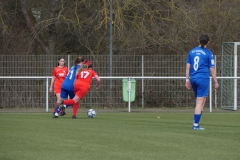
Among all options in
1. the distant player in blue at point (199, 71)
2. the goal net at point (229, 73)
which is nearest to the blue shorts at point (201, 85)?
the distant player in blue at point (199, 71)

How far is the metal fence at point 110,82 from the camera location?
24438mm

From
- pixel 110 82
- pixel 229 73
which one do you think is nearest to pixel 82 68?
pixel 110 82

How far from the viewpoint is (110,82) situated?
24.7 m

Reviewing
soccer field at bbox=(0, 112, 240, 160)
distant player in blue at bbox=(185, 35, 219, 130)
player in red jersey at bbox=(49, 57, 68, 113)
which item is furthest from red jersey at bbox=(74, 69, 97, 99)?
distant player in blue at bbox=(185, 35, 219, 130)

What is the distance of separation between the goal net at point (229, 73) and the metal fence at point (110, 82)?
0.25 meters

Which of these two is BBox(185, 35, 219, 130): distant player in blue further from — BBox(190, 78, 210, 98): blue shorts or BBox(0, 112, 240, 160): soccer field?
BBox(0, 112, 240, 160): soccer field

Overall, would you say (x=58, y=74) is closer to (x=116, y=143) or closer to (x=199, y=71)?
(x=199, y=71)

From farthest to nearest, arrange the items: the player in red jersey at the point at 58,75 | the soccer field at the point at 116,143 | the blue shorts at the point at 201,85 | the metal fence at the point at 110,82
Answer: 1. the metal fence at the point at 110,82
2. the player in red jersey at the point at 58,75
3. the blue shorts at the point at 201,85
4. the soccer field at the point at 116,143

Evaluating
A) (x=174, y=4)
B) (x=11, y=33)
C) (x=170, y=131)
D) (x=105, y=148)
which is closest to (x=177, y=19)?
(x=174, y=4)

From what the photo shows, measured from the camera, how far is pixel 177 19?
86.8 feet

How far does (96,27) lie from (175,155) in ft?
58.2

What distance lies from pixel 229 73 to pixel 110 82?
4.28 m

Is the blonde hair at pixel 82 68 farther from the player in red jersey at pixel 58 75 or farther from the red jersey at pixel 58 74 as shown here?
the red jersey at pixel 58 74

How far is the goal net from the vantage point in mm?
23969
